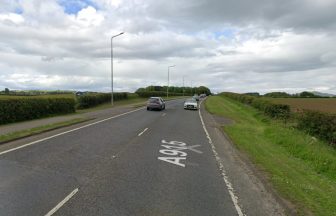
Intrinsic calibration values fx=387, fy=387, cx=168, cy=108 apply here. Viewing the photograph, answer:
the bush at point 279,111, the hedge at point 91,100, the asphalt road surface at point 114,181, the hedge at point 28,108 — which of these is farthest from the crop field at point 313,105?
the hedge at point 91,100

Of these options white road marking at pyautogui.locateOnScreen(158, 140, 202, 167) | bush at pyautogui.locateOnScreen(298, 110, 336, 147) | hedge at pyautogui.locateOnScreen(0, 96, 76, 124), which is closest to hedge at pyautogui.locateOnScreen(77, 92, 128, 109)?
hedge at pyautogui.locateOnScreen(0, 96, 76, 124)

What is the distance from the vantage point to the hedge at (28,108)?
76.9 ft

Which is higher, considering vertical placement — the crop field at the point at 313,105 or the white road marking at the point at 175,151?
the white road marking at the point at 175,151

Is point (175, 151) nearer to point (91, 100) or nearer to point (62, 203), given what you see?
point (62, 203)

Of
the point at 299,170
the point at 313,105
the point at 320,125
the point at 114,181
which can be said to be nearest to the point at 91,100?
the point at 313,105

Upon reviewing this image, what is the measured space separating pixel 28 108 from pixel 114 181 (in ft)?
64.6

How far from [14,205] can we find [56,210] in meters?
0.80

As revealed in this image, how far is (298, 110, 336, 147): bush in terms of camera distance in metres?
19.1

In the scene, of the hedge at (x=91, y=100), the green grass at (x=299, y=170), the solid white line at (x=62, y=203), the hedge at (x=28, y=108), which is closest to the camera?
the solid white line at (x=62, y=203)

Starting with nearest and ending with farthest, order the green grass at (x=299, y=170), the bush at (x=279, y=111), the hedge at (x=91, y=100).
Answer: the green grass at (x=299, y=170) < the bush at (x=279, y=111) < the hedge at (x=91, y=100)

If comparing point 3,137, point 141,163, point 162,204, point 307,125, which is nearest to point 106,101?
point 307,125

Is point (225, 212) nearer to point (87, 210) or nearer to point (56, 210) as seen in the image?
point (87, 210)

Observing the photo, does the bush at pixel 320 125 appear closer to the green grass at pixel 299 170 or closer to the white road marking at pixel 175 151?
the green grass at pixel 299 170

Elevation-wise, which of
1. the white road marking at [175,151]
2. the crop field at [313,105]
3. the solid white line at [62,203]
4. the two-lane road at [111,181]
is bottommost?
the crop field at [313,105]
